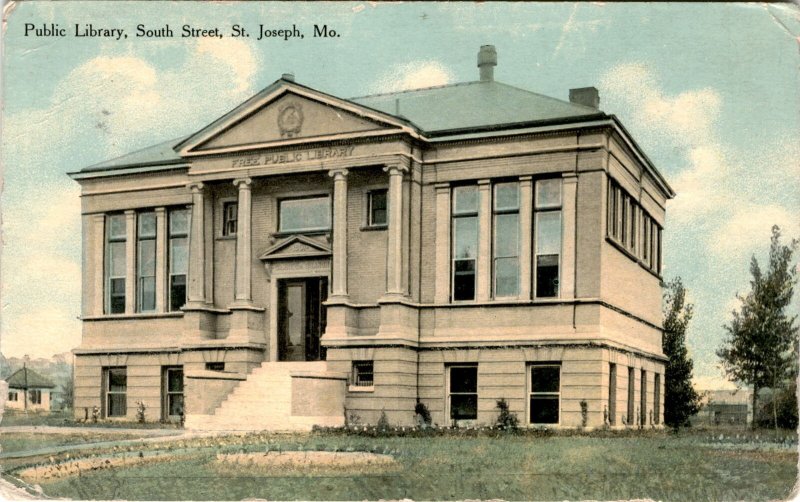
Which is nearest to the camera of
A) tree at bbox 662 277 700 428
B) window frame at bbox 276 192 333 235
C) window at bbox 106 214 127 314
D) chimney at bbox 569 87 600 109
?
chimney at bbox 569 87 600 109

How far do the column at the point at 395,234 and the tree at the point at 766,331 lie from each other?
7312 millimetres

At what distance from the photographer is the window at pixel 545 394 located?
21672mm

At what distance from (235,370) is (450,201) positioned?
6486 millimetres

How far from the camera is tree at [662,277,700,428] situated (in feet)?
65.6

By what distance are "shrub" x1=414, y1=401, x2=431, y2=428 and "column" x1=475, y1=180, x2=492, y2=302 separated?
8.81 feet

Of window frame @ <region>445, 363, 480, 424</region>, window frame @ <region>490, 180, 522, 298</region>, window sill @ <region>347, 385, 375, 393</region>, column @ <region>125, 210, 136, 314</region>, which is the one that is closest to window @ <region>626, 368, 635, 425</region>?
window frame @ <region>490, 180, 522, 298</region>

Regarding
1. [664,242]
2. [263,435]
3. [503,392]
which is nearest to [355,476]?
[263,435]

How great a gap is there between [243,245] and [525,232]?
675cm

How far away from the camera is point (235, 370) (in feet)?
81.0

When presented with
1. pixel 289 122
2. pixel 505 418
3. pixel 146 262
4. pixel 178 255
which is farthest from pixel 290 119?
pixel 505 418

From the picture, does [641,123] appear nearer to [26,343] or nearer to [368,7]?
[368,7]

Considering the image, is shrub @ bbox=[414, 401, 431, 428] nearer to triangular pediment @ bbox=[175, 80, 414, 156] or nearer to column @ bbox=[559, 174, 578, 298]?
column @ bbox=[559, 174, 578, 298]

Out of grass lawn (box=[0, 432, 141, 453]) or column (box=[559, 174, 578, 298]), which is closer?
grass lawn (box=[0, 432, 141, 453])

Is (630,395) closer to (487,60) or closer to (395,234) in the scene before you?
(395,234)
